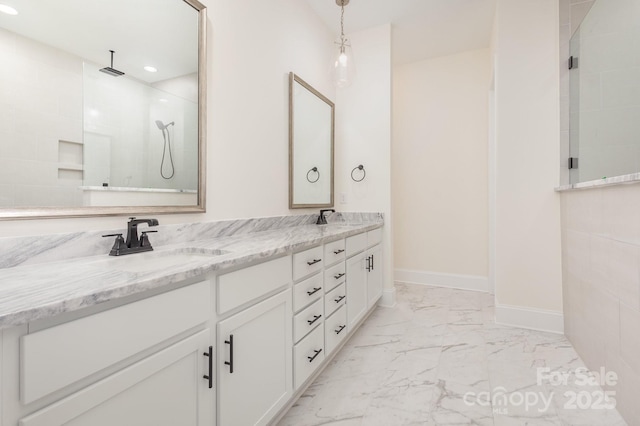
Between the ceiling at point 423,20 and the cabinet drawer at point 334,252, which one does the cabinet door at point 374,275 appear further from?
the ceiling at point 423,20

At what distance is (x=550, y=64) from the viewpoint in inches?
96.7

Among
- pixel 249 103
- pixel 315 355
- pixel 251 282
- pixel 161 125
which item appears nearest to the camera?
pixel 251 282

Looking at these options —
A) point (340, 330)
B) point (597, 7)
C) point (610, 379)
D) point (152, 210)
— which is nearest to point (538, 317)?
point (610, 379)

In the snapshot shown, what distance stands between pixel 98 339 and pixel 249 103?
1.67m

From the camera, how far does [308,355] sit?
160cm

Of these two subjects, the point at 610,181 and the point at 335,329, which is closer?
the point at 610,181

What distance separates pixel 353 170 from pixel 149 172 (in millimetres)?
2067

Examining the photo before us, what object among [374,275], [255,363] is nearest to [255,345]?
[255,363]

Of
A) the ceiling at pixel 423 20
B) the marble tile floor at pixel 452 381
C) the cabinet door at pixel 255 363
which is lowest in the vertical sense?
the marble tile floor at pixel 452 381

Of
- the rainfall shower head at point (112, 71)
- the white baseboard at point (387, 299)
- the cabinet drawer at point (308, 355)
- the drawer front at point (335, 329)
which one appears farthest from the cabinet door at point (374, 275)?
the rainfall shower head at point (112, 71)

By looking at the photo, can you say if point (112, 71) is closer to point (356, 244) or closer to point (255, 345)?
point (255, 345)

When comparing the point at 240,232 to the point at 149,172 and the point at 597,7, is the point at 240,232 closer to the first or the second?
the point at 149,172

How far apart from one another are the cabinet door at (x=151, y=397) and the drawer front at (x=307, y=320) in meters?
0.53

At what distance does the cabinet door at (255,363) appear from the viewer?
1.07 metres
